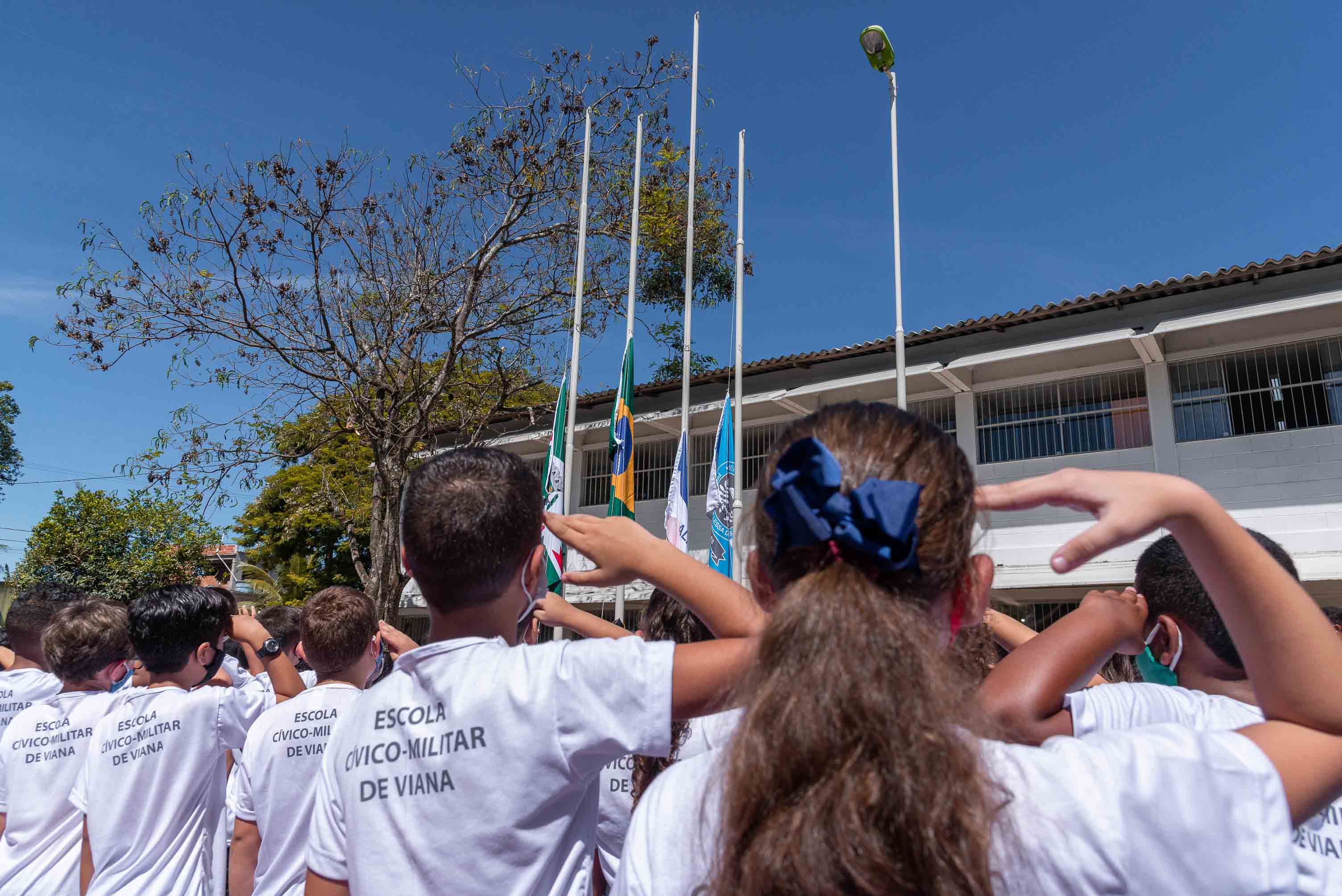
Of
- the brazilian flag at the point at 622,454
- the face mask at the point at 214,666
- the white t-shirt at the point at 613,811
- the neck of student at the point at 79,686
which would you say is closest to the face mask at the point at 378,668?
the face mask at the point at 214,666

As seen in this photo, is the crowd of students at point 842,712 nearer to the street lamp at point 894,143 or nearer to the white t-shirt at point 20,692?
the white t-shirt at point 20,692

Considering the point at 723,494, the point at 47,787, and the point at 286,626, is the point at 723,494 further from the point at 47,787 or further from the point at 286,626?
the point at 47,787

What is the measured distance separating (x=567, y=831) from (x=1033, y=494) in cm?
110

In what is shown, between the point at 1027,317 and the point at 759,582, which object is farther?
the point at 1027,317

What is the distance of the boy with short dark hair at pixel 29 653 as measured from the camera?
4734 millimetres

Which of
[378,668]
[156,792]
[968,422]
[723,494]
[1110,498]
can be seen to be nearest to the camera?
[1110,498]

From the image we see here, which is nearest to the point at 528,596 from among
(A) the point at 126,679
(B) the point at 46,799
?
(B) the point at 46,799

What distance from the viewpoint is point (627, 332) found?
1320cm

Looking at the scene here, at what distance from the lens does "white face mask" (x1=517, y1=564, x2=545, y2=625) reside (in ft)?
6.32

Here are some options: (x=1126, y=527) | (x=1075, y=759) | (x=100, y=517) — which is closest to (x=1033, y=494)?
(x=1126, y=527)

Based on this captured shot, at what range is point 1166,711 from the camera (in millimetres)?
1876

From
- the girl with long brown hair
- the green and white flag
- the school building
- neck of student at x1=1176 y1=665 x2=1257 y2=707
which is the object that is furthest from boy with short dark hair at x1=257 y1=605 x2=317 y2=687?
the school building

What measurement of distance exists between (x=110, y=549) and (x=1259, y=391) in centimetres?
2620

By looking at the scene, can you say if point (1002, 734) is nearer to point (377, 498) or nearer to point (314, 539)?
point (377, 498)
